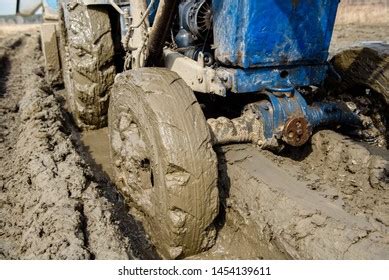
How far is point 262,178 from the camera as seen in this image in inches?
88.1

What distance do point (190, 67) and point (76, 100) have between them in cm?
163

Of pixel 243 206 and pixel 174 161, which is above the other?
pixel 174 161

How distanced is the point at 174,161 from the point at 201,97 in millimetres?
1359

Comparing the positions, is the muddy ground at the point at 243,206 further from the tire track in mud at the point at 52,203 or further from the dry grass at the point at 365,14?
the dry grass at the point at 365,14

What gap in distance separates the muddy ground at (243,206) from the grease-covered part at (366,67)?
605 millimetres

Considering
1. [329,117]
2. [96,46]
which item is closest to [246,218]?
[329,117]

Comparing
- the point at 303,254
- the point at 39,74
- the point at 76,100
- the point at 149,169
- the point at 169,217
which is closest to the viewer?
the point at 303,254

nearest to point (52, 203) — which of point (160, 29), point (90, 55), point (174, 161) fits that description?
point (174, 161)

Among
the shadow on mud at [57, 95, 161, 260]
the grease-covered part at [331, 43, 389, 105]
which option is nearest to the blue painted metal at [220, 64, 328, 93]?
the grease-covered part at [331, 43, 389, 105]

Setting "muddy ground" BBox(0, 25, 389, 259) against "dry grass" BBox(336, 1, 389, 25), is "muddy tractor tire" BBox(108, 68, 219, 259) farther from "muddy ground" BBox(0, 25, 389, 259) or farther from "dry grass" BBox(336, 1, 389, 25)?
"dry grass" BBox(336, 1, 389, 25)

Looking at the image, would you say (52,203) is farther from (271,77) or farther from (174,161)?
(271,77)

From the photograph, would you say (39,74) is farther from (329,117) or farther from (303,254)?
(303,254)

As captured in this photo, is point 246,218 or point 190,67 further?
point 190,67

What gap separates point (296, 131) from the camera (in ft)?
8.02
